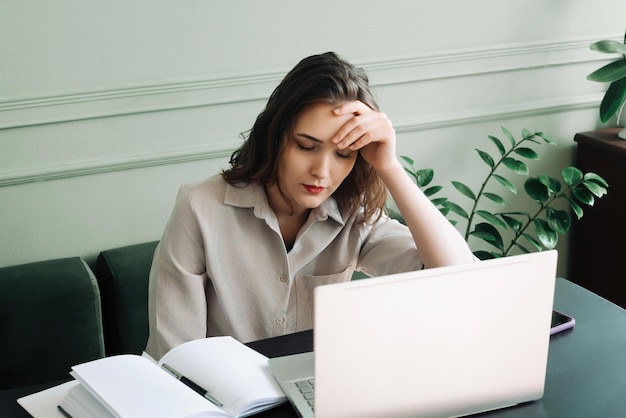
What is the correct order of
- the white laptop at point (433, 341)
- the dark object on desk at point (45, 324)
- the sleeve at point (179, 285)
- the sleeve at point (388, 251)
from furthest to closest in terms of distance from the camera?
the dark object on desk at point (45, 324) → the sleeve at point (388, 251) → the sleeve at point (179, 285) → the white laptop at point (433, 341)

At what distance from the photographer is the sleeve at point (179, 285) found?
1.67 meters

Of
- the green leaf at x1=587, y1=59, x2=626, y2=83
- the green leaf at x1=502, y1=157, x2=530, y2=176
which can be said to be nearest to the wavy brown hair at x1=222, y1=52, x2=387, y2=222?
the green leaf at x1=502, y1=157, x2=530, y2=176

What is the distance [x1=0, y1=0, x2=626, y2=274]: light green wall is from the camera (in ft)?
7.94

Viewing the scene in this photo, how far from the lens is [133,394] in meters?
1.22

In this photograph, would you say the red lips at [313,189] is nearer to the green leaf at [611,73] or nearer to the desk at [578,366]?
the desk at [578,366]

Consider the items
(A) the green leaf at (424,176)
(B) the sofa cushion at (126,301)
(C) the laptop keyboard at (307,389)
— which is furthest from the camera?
(A) the green leaf at (424,176)

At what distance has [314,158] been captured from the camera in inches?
64.9

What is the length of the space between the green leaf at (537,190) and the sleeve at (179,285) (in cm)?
151

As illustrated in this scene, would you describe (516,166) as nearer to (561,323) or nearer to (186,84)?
(186,84)

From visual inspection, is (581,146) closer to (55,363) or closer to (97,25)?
(97,25)

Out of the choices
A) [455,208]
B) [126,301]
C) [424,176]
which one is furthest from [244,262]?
[455,208]

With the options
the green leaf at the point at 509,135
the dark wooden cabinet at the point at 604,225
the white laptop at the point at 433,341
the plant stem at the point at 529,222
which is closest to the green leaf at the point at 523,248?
the plant stem at the point at 529,222

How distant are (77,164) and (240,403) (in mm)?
1424

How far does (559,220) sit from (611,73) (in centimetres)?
52
